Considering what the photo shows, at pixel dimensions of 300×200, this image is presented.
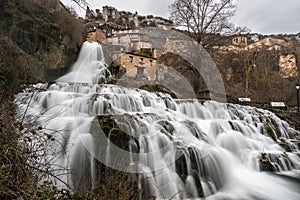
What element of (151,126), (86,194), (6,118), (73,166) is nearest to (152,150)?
(151,126)

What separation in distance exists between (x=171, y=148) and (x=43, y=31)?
12948mm

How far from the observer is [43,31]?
14.3m

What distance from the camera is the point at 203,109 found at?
9961 millimetres

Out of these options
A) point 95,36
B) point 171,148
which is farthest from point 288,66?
point 171,148

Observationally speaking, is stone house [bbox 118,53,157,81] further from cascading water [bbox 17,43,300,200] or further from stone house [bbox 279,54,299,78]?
stone house [bbox 279,54,299,78]

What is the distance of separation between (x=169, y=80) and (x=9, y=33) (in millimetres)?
11735

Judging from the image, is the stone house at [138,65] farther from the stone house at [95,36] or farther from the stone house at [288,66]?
the stone house at [288,66]

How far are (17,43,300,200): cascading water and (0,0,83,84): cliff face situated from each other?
5598 millimetres

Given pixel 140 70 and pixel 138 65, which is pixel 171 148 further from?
pixel 138 65

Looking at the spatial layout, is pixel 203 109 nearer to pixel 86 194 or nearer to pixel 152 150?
pixel 152 150

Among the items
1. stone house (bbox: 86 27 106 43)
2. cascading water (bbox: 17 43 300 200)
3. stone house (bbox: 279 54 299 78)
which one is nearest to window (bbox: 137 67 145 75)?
stone house (bbox: 86 27 106 43)

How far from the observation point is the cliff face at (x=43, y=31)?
12.5 m

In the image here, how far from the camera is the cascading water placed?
4445 mm

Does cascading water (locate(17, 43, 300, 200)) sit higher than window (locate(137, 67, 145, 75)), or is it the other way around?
window (locate(137, 67, 145, 75))
